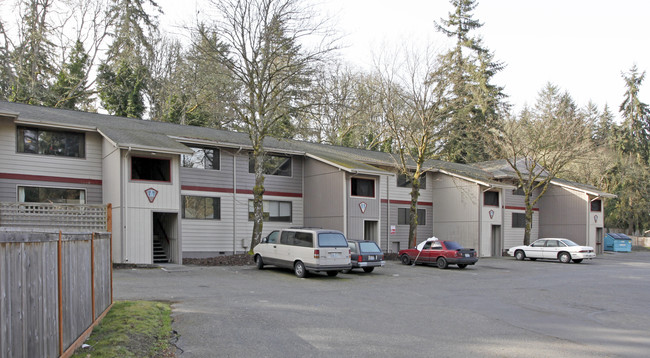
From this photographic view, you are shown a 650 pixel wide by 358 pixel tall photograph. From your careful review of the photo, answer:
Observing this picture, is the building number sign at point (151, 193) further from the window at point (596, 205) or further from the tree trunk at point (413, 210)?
the window at point (596, 205)

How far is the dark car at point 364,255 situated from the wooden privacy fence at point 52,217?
30.5 feet

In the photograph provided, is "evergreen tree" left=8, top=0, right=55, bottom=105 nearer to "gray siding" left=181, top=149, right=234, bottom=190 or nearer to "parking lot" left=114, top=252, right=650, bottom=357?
"gray siding" left=181, top=149, right=234, bottom=190

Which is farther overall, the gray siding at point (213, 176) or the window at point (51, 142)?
the gray siding at point (213, 176)

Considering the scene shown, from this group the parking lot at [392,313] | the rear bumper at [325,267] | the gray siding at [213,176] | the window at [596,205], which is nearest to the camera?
the parking lot at [392,313]

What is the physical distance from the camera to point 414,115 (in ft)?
96.0

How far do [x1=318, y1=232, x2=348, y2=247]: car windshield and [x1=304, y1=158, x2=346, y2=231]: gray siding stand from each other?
6848 millimetres

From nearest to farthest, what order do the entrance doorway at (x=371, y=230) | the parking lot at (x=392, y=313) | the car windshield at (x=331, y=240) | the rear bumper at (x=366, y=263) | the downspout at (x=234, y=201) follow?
the parking lot at (x=392, y=313)
the car windshield at (x=331, y=240)
the rear bumper at (x=366, y=263)
the downspout at (x=234, y=201)
the entrance doorway at (x=371, y=230)

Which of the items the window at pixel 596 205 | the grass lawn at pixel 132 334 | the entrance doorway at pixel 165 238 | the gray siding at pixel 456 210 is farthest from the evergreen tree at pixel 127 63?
the window at pixel 596 205

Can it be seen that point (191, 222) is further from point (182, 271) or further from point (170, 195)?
point (182, 271)

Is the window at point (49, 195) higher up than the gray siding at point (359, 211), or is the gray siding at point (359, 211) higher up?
the window at point (49, 195)

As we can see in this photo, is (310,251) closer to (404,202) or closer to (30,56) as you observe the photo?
(404,202)

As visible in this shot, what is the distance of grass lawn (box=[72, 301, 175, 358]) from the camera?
715cm

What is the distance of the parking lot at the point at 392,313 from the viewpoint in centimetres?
837

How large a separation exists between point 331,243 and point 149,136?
1001cm
